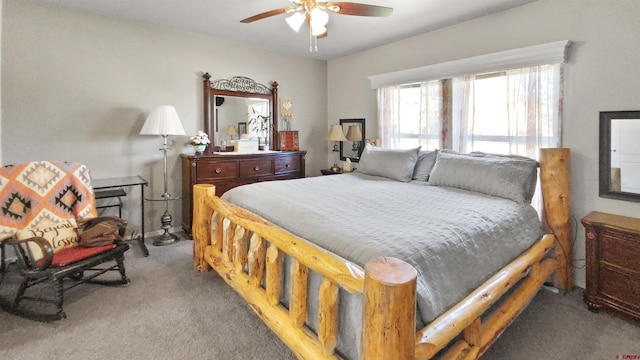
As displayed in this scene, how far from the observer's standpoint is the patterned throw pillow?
223 centimetres

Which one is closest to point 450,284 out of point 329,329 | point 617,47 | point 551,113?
point 329,329

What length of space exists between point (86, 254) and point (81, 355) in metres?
0.76

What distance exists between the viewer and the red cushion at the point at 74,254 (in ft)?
7.03

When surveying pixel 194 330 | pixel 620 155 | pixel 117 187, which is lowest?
pixel 194 330

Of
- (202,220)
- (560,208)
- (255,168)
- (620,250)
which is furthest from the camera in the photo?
(255,168)

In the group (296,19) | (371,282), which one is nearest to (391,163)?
(296,19)

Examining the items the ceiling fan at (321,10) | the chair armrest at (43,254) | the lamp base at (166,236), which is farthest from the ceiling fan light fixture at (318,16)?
the lamp base at (166,236)

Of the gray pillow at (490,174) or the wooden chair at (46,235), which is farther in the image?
the gray pillow at (490,174)

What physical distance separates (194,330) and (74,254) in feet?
3.46

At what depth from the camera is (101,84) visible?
11.0ft

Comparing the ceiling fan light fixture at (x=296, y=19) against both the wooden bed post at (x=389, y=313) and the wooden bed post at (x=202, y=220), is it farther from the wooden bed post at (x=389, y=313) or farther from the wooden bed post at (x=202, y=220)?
the wooden bed post at (x=389, y=313)

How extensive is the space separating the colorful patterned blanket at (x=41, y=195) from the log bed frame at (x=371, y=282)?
912 millimetres

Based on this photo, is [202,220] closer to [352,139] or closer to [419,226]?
[419,226]

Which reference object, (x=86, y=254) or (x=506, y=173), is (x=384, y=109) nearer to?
(x=506, y=173)
